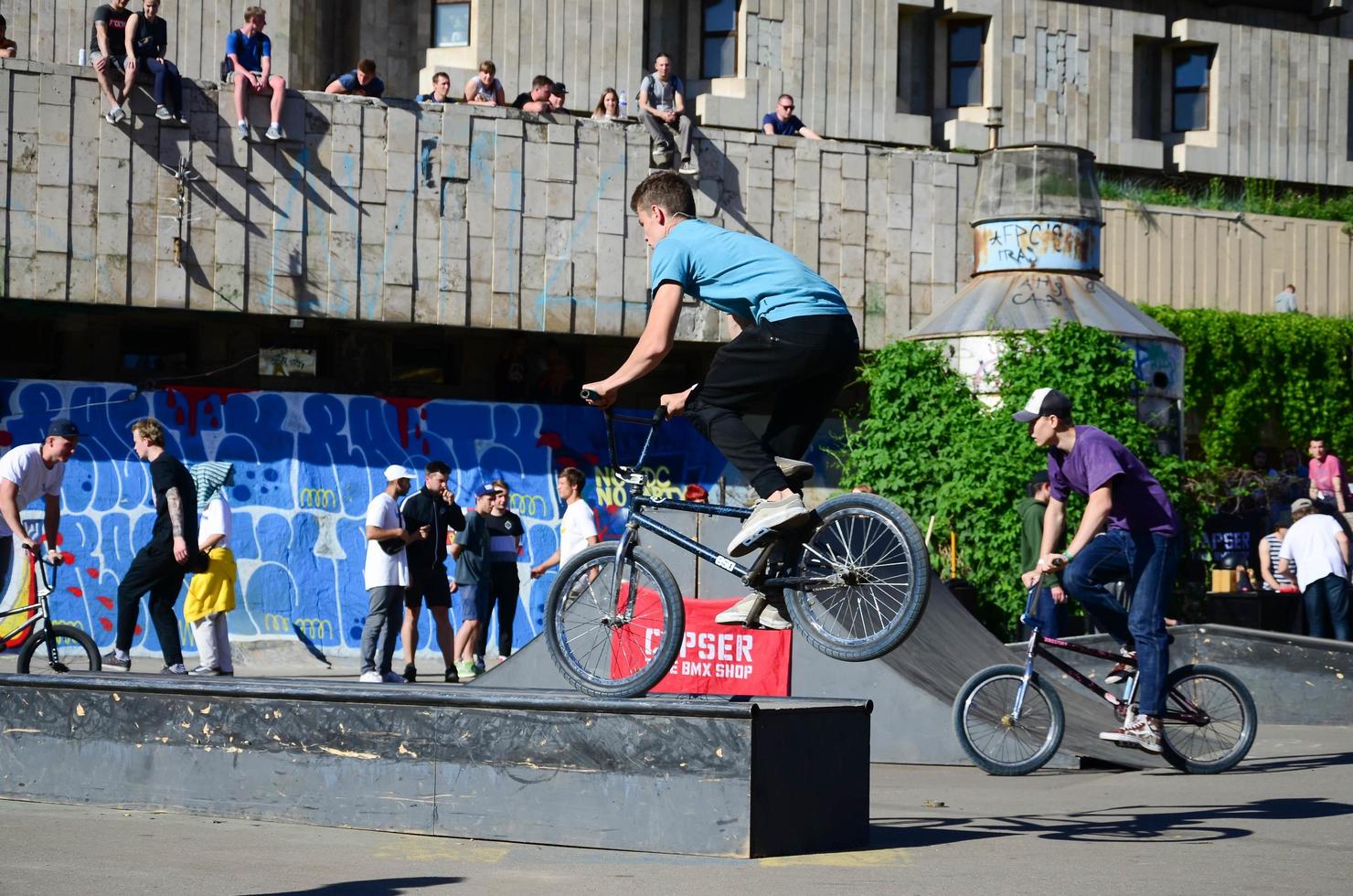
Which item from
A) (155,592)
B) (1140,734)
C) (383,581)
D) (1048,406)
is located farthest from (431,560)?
(1140,734)

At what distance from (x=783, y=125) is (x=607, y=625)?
15.0m

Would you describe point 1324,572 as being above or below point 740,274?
below

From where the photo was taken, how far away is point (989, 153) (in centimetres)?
2081

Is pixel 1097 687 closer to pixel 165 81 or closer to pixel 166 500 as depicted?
pixel 166 500

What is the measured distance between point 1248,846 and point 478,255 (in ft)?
45.0

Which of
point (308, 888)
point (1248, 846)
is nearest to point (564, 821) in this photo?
point (308, 888)

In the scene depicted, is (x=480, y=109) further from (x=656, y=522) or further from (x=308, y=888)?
(x=308, y=888)

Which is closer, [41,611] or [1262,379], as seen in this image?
[41,611]

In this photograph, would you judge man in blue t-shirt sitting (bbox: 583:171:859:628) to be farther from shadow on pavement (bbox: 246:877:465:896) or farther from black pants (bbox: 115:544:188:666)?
black pants (bbox: 115:544:188:666)

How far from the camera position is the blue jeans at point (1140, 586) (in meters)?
9.94

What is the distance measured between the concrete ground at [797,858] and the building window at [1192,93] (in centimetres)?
2547

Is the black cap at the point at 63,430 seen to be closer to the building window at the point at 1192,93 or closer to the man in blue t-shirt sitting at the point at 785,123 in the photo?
the man in blue t-shirt sitting at the point at 785,123

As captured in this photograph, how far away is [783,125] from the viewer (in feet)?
70.6

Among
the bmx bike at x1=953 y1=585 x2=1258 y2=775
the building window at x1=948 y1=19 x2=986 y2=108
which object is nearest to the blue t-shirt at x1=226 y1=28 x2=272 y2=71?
the bmx bike at x1=953 y1=585 x2=1258 y2=775
